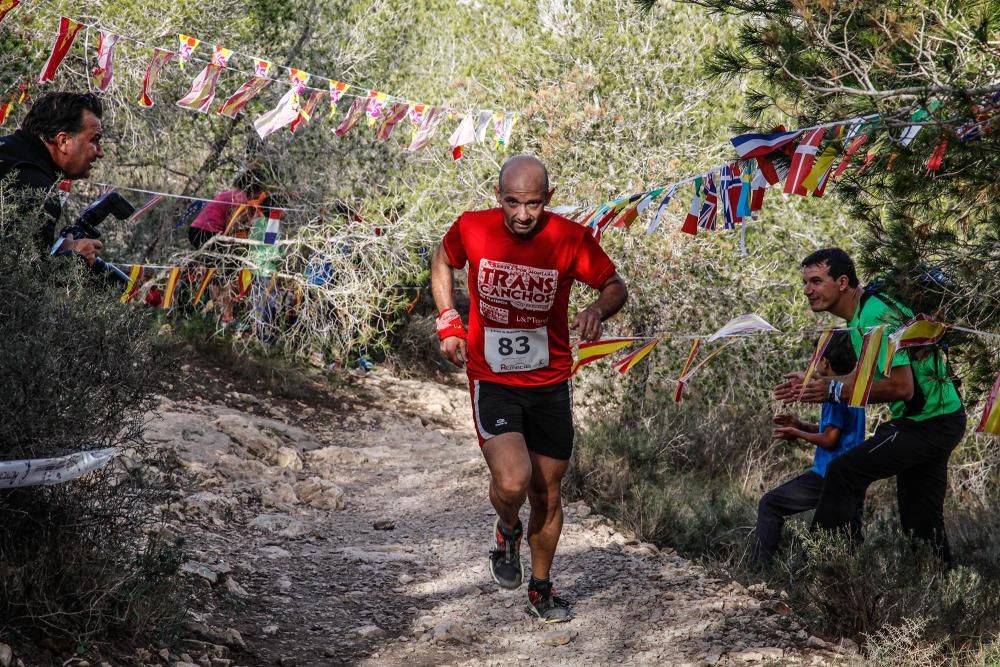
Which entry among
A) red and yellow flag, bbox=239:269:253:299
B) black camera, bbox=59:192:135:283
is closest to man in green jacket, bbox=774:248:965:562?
black camera, bbox=59:192:135:283

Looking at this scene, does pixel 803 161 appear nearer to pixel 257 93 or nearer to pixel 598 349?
pixel 598 349

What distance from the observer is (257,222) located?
1098 centimetres

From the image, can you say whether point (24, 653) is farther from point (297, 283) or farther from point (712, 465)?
point (297, 283)

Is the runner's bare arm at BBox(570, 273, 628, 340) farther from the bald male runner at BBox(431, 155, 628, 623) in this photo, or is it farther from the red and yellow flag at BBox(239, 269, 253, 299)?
the red and yellow flag at BBox(239, 269, 253, 299)

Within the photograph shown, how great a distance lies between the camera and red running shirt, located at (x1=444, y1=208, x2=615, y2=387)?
4.48m

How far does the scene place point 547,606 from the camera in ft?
15.8

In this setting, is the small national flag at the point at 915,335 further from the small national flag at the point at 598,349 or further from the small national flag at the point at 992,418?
the small national flag at the point at 598,349

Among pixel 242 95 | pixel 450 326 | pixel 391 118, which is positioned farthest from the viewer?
pixel 391 118

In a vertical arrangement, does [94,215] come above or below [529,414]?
above

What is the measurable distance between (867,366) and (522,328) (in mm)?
1561

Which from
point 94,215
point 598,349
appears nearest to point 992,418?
point 598,349

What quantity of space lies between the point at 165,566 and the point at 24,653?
0.71 meters

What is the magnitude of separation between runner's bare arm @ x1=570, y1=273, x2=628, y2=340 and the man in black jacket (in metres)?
2.28

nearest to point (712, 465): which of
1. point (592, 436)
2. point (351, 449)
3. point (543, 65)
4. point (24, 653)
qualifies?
point (592, 436)
